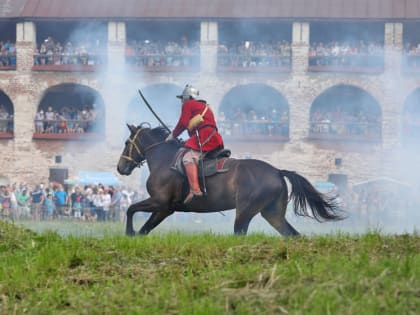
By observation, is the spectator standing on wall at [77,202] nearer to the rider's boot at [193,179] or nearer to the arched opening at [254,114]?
the arched opening at [254,114]

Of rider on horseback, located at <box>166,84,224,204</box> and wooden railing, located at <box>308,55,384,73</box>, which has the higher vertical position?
wooden railing, located at <box>308,55,384,73</box>

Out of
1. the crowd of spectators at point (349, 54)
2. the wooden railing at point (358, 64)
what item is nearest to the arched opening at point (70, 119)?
the crowd of spectators at point (349, 54)

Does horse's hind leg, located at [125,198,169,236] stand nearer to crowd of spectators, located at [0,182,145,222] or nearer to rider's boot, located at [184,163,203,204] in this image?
rider's boot, located at [184,163,203,204]

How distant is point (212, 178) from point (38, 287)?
5.83 m

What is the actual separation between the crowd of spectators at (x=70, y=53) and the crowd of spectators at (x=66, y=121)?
7.60 feet

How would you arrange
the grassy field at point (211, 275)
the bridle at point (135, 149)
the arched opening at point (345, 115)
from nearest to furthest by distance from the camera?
the grassy field at point (211, 275)
the bridle at point (135, 149)
the arched opening at point (345, 115)

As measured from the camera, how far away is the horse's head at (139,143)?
1686cm

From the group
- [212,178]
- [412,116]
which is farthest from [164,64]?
[212,178]

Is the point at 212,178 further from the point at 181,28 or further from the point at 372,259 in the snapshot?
the point at 181,28

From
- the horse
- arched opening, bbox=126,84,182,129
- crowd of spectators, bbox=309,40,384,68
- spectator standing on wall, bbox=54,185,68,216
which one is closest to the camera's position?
the horse

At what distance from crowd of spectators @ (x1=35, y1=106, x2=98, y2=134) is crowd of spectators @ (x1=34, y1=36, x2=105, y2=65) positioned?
2.32 metres

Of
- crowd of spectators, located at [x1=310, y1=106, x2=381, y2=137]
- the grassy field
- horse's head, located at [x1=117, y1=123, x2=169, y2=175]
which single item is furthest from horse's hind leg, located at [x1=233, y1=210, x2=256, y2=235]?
crowd of spectators, located at [x1=310, y1=106, x2=381, y2=137]

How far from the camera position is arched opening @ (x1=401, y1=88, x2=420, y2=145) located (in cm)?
4519

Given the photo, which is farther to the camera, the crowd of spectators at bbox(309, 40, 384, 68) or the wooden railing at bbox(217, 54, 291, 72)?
the wooden railing at bbox(217, 54, 291, 72)
